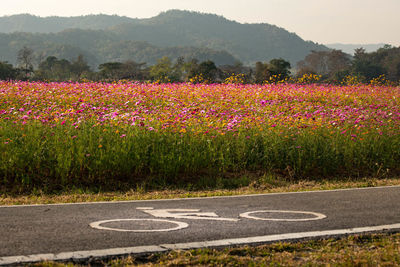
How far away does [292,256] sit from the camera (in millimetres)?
4621

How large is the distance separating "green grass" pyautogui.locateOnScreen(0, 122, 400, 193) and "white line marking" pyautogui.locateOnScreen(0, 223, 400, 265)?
11.0 feet

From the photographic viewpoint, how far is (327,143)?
33.4 feet

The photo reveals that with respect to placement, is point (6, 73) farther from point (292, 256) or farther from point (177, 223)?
point (292, 256)

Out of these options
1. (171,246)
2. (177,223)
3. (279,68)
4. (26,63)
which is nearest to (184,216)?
(177,223)

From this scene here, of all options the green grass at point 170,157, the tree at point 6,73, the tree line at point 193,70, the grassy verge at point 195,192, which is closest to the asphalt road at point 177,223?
the grassy verge at point 195,192

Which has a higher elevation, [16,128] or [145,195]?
[16,128]

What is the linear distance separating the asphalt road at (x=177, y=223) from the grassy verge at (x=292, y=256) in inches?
8.2

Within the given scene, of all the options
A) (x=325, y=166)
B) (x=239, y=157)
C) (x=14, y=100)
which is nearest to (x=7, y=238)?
(x=239, y=157)

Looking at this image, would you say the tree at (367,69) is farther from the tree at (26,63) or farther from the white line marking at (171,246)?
the white line marking at (171,246)

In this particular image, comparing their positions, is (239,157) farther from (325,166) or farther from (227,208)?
(227,208)

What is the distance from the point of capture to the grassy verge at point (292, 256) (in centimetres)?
437

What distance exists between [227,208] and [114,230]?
1.92 metres

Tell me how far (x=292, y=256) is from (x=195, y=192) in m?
3.63

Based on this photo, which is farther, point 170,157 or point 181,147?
point 181,147
